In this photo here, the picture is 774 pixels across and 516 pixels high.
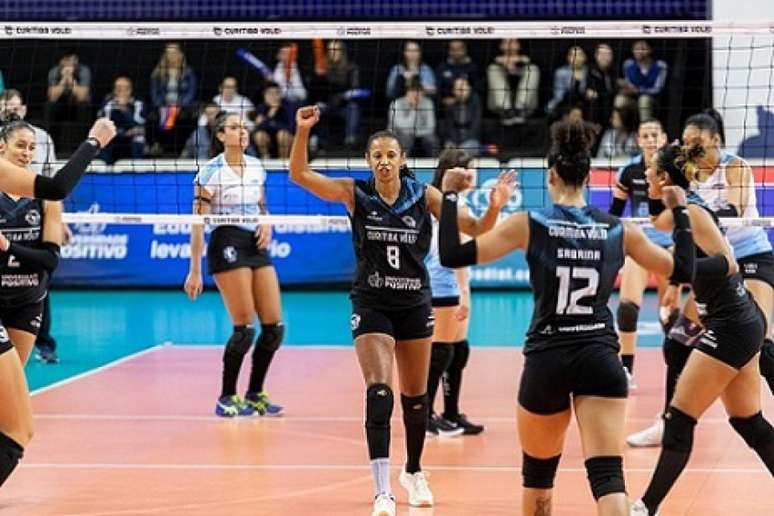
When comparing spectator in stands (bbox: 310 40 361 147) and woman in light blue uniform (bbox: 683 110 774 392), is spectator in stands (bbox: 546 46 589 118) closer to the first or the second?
spectator in stands (bbox: 310 40 361 147)

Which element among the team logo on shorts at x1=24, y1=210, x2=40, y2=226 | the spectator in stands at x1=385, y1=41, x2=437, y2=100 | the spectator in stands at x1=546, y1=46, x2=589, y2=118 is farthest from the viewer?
the spectator in stands at x1=385, y1=41, x2=437, y2=100

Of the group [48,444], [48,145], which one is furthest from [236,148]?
[48,444]

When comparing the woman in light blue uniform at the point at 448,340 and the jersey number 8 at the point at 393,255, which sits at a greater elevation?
the jersey number 8 at the point at 393,255

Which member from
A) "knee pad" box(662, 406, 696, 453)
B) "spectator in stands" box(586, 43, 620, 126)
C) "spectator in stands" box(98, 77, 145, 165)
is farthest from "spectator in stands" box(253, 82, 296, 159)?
"knee pad" box(662, 406, 696, 453)

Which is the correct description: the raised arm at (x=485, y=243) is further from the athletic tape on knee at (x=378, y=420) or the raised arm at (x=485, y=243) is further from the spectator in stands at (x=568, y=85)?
the spectator in stands at (x=568, y=85)

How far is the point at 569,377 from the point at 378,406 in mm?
1712

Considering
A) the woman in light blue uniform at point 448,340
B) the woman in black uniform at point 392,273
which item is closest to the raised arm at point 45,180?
the woman in black uniform at point 392,273

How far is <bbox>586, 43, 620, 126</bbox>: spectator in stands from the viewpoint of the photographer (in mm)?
16734

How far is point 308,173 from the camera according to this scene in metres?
6.98

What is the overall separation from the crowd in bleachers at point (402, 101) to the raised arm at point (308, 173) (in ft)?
31.9

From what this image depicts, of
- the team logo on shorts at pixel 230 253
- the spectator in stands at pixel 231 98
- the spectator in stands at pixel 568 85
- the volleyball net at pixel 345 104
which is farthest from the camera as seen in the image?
the spectator in stands at pixel 568 85

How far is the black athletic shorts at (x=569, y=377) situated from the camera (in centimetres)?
528

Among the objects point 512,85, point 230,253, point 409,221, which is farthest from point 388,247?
point 512,85

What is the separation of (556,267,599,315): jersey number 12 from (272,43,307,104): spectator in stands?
12.4 meters
